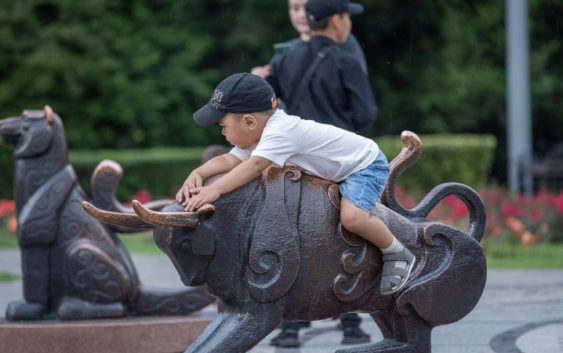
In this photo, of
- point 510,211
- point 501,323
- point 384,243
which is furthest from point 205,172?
point 510,211

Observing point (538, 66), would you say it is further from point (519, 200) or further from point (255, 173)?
point (255, 173)

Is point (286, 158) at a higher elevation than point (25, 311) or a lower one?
higher

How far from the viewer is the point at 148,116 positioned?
2278cm

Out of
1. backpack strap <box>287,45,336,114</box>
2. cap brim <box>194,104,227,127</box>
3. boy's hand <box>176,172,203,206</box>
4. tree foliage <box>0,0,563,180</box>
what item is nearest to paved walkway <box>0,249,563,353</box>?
backpack strap <box>287,45,336,114</box>

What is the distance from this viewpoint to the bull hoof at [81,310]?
5332 mm

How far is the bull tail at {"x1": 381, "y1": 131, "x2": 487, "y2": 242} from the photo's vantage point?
419 centimetres

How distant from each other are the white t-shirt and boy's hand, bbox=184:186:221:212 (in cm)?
26

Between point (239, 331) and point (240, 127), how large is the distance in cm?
87

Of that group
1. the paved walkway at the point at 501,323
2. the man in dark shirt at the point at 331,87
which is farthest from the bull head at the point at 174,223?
the man in dark shirt at the point at 331,87

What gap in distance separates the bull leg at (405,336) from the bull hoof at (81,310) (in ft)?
6.19

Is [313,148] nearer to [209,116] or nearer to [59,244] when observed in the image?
[209,116]

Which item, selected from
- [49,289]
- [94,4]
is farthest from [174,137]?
[49,289]

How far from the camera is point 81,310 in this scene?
534 centimetres

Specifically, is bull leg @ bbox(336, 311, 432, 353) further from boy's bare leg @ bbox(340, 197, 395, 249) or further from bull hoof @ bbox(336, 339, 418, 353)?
boy's bare leg @ bbox(340, 197, 395, 249)
